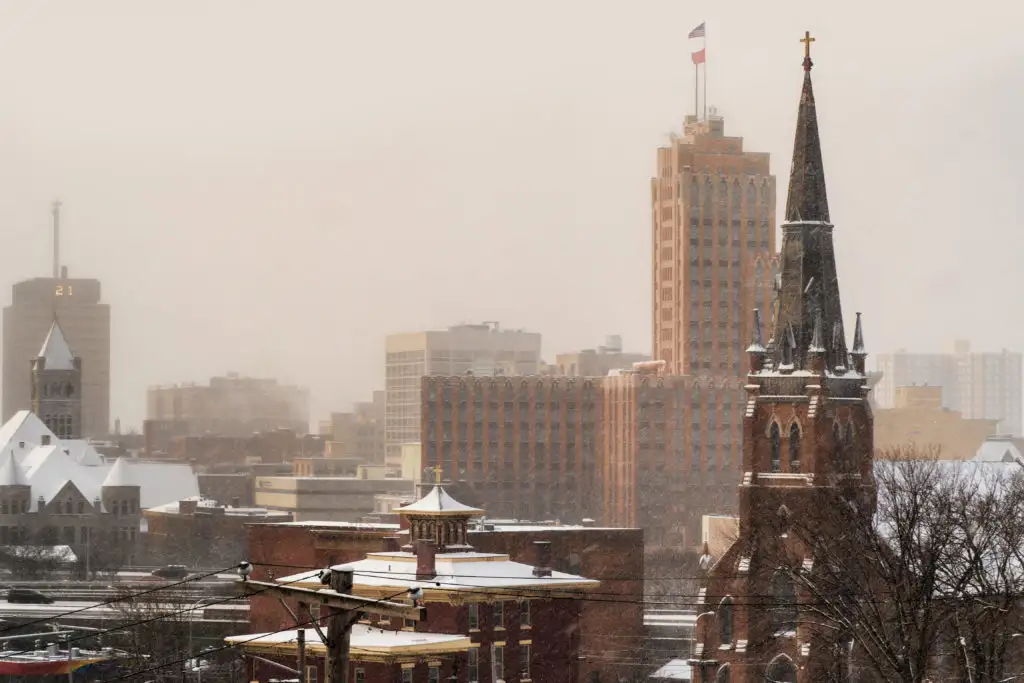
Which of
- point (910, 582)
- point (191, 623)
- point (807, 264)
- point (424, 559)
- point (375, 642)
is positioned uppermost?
point (807, 264)

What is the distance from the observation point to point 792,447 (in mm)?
108625

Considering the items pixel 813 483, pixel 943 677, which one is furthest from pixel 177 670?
pixel 943 677

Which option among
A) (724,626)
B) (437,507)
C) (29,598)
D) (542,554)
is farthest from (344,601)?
(29,598)

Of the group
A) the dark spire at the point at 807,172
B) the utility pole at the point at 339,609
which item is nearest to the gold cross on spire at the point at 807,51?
the dark spire at the point at 807,172

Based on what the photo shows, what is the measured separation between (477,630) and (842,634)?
1005 inches

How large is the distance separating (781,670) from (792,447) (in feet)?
34.3

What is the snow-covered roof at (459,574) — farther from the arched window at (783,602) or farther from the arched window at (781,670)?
the arched window at (781,670)

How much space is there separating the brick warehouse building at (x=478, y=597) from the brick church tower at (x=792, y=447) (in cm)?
908

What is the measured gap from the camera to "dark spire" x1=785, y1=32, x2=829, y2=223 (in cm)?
10988

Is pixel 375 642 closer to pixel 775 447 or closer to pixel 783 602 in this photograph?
pixel 783 602

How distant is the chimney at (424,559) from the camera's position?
109 m

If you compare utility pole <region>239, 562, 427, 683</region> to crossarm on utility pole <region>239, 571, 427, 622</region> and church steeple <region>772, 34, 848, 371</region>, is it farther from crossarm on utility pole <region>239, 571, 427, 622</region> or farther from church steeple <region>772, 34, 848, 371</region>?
church steeple <region>772, 34, 848, 371</region>

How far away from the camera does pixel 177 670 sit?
120 meters

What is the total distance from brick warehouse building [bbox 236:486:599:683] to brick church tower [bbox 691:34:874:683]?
908 centimetres
